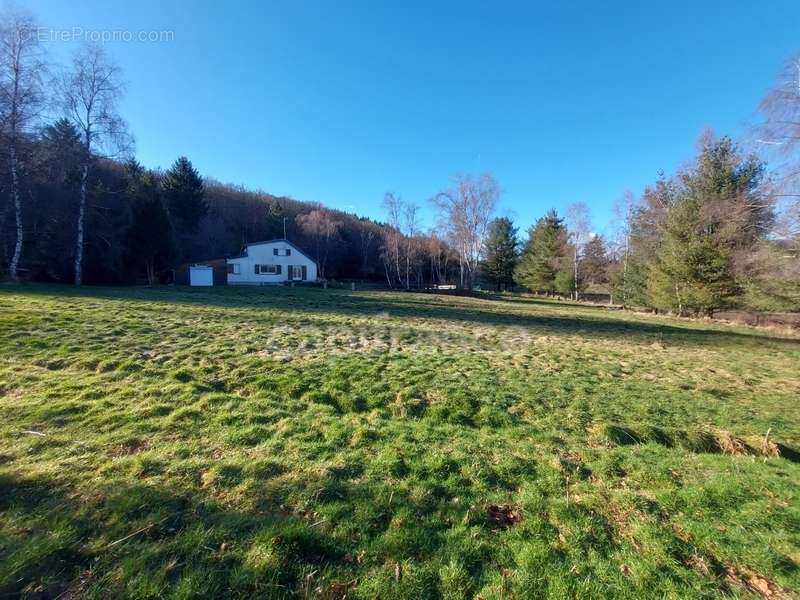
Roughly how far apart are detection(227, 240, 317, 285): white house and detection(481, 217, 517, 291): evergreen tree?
26878mm

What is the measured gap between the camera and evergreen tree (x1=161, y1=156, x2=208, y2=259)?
4147 cm

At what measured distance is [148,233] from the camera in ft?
83.8

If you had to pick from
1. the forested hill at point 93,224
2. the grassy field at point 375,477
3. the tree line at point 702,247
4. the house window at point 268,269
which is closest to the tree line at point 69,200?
the forested hill at point 93,224

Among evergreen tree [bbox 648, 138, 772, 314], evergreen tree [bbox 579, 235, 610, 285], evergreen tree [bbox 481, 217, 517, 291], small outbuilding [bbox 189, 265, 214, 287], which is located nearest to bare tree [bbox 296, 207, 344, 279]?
small outbuilding [bbox 189, 265, 214, 287]

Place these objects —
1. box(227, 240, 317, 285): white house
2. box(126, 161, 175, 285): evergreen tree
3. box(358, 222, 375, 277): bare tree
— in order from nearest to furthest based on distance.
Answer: box(126, 161, 175, 285): evergreen tree, box(227, 240, 317, 285): white house, box(358, 222, 375, 277): bare tree

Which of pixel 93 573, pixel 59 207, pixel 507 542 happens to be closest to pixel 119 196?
pixel 59 207

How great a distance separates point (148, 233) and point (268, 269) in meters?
11.9

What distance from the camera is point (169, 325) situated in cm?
880

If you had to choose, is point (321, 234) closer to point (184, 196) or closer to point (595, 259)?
point (184, 196)

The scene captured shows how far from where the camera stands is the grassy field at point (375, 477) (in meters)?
2.11

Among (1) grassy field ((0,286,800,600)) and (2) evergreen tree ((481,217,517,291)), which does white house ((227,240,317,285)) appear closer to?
(2) evergreen tree ((481,217,517,291))

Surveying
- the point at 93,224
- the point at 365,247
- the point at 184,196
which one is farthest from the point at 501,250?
the point at 184,196

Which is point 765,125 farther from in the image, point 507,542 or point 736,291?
point 507,542

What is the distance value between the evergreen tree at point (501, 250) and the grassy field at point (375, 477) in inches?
1576
